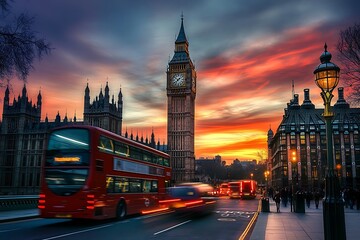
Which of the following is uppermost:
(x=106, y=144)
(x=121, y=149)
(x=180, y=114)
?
(x=180, y=114)

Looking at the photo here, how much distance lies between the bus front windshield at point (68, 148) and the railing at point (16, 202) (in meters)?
8.35

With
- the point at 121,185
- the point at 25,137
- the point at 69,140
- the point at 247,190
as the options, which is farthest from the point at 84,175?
the point at 25,137

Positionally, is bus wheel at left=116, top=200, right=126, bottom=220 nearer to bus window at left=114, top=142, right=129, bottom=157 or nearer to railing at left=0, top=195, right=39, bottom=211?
bus window at left=114, top=142, right=129, bottom=157

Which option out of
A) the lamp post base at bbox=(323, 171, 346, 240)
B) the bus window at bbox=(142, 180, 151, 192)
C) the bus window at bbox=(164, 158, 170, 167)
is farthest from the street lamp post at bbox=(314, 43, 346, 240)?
the bus window at bbox=(164, 158, 170, 167)

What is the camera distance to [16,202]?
2439 cm

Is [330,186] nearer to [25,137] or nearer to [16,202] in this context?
[16,202]

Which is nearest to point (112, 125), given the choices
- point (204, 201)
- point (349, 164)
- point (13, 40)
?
point (349, 164)

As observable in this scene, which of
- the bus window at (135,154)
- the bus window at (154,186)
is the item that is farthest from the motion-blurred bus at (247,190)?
the bus window at (135,154)

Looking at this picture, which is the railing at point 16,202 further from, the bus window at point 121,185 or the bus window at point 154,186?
the bus window at point 154,186

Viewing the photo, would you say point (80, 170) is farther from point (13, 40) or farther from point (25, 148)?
point (25, 148)

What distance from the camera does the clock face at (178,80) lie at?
132375 mm

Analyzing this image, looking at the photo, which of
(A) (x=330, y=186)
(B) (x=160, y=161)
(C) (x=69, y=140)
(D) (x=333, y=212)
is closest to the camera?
(D) (x=333, y=212)

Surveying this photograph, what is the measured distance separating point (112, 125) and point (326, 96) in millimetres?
108443

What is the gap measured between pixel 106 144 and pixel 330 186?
11876mm
